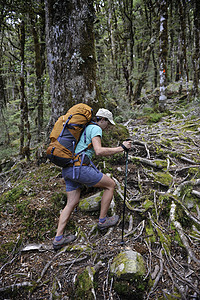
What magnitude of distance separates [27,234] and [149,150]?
3.92 meters

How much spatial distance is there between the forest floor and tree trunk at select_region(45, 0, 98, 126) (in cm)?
195

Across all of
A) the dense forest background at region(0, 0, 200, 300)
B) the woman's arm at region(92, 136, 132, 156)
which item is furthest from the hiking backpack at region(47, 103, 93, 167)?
the dense forest background at region(0, 0, 200, 300)

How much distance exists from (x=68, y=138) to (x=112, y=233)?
6.28 ft

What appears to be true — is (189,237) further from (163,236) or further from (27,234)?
(27,234)

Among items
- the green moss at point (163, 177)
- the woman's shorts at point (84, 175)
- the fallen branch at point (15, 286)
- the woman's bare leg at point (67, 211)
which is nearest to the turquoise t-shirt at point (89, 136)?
the woman's shorts at point (84, 175)

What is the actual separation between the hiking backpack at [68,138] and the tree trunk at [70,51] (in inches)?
66.2

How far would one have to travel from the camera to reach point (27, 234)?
10.8 feet

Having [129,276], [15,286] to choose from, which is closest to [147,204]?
[129,276]

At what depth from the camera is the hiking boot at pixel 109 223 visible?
3.27m

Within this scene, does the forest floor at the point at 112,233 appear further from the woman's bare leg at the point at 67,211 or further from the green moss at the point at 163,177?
the woman's bare leg at the point at 67,211

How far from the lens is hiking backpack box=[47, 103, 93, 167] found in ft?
9.58

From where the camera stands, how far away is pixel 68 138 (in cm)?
298

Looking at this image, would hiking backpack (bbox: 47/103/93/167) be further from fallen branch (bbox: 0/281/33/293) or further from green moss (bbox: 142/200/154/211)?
fallen branch (bbox: 0/281/33/293)

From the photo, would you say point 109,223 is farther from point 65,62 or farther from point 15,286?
point 65,62
